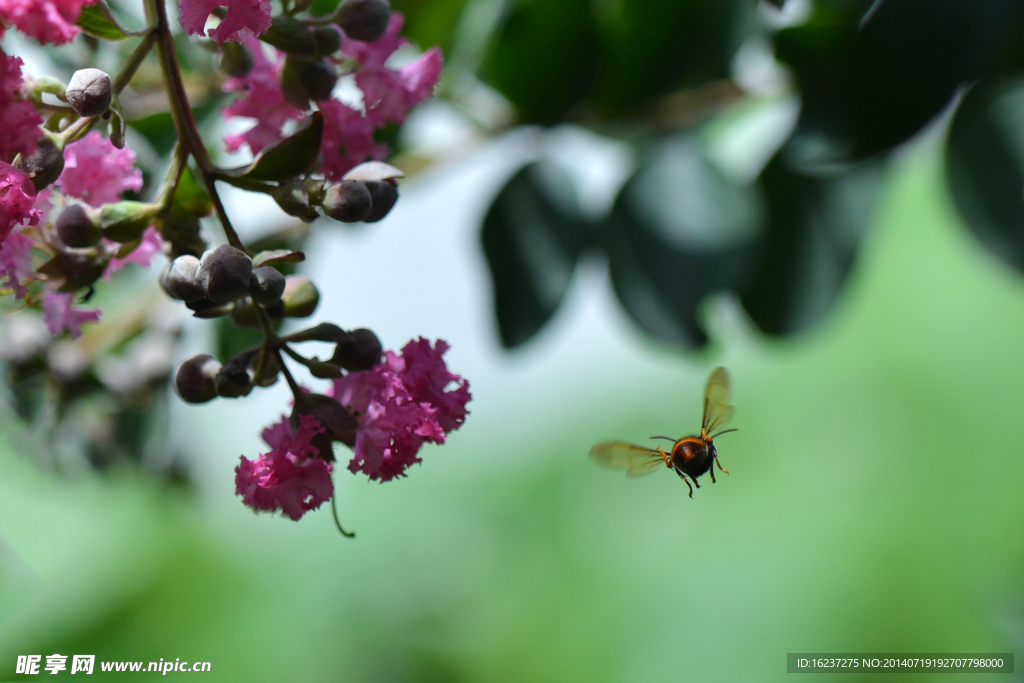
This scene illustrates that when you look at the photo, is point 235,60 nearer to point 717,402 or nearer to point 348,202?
point 348,202

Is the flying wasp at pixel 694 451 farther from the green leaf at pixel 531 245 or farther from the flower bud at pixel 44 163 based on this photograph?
the flower bud at pixel 44 163

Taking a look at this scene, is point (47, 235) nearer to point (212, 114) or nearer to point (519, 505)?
point (212, 114)

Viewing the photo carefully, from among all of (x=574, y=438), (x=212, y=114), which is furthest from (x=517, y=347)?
(x=574, y=438)

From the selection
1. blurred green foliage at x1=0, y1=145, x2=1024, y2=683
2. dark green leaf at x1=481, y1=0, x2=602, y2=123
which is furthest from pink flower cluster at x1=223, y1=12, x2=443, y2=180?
blurred green foliage at x1=0, y1=145, x2=1024, y2=683

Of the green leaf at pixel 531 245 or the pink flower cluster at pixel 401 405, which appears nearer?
the pink flower cluster at pixel 401 405

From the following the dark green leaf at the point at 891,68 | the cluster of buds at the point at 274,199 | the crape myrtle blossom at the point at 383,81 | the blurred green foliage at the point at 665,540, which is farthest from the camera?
the blurred green foliage at the point at 665,540

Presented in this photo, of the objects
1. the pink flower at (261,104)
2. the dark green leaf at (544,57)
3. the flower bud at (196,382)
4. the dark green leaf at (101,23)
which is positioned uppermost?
the dark green leaf at (544,57)

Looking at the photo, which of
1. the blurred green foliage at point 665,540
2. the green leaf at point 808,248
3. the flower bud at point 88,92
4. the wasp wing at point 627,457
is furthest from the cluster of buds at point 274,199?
the blurred green foliage at point 665,540
